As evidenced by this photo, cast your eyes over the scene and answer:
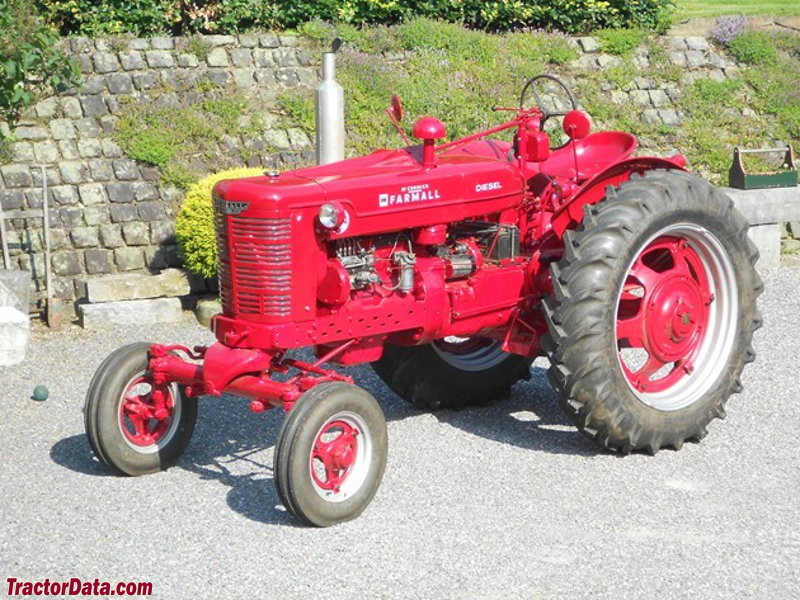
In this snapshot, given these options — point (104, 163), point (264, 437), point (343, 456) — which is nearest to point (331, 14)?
point (104, 163)

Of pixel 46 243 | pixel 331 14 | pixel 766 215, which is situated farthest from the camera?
pixel 331 14

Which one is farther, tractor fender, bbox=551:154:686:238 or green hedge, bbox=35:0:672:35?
green hedge, bbox=35:0:672:35

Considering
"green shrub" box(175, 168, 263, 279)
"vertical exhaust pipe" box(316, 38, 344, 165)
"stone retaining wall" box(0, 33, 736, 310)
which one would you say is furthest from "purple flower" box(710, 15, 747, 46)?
"green shrub" box(175, 168, 263, 279)

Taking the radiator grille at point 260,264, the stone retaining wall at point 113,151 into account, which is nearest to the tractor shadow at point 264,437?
the radiator grille at point 260,264

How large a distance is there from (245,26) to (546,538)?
27.5 feet

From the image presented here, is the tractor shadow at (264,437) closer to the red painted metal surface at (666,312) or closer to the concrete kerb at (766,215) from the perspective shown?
the red painted metal surface at (666,312)

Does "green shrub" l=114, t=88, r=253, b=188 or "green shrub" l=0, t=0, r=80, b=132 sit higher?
"green shrub" l=0, t=0, r=80, b=132

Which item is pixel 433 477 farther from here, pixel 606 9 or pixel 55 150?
pixel 606 9

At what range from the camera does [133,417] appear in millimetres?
5672

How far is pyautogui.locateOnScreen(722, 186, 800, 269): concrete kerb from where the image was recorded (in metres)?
10.5

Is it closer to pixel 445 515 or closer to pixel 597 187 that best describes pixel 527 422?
pixel 597 187

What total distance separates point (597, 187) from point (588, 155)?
1.37 feet

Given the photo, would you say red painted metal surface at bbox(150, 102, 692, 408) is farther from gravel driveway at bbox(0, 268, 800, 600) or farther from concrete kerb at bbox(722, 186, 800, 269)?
concrete kerb at bbox(722, 186, 800, 269)

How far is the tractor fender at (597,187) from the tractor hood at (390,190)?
26 cm
